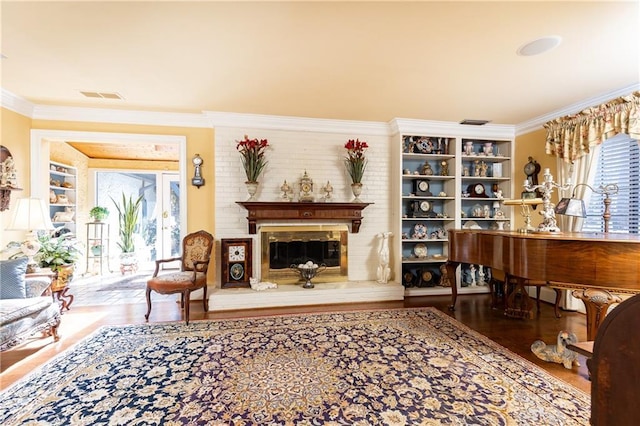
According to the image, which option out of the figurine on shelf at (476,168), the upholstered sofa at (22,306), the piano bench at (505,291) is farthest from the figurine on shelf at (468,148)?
the upholstered sofa at (22,306)

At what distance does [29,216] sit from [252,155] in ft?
7.93

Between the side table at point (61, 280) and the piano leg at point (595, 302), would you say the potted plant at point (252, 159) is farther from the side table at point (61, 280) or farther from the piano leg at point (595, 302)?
the piano leg at point (595, 302)

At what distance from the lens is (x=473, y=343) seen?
2.69 metres

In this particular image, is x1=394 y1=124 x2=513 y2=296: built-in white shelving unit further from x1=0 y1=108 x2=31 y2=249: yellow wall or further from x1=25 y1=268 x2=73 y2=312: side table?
x1=0 y1=108 x2=31 y2=249: yellow wall

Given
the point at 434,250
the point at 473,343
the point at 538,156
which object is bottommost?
the point at 473,343

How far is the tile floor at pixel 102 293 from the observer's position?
3980 mm

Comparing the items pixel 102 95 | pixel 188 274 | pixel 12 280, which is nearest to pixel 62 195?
pixel 102 95

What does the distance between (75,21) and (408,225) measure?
14.1 ft

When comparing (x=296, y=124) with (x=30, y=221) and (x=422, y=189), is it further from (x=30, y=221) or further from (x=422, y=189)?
(x=30, y=221)

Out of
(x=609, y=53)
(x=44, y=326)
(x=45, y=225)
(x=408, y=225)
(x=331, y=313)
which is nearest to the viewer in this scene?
(x=609, y=53)

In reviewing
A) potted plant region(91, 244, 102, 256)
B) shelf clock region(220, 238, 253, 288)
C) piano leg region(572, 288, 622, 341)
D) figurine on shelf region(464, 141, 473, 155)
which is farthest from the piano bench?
potted plant region(91, 244, 102, 256)

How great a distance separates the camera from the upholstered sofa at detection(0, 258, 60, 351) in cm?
222

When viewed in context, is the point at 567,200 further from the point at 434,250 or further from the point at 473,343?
the point at 434,250

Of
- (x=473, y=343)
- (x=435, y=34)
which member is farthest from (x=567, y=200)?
(x=435, y=34)
